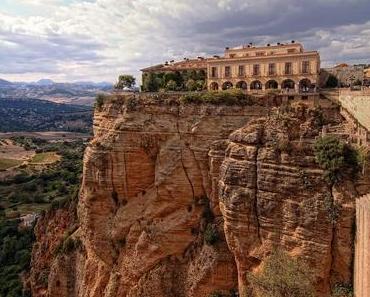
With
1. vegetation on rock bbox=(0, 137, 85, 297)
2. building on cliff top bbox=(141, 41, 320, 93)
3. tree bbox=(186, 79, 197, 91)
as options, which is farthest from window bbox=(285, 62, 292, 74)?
vegetation on rock bbox=(0, 137, 85, 297)

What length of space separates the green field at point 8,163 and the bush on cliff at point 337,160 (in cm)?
10987

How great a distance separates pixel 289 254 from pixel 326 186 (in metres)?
4.15

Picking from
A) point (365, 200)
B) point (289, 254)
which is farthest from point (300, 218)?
point (365, 200)

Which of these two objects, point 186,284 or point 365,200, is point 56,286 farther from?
point 365,200

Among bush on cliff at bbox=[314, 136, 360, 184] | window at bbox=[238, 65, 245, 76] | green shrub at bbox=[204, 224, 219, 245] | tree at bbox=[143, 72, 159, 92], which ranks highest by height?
window at bbox=[238, 65, 245, 76]

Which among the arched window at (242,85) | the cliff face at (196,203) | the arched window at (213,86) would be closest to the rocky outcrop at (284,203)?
the cliff face at (196,203)

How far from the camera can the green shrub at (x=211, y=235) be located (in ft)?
99.2

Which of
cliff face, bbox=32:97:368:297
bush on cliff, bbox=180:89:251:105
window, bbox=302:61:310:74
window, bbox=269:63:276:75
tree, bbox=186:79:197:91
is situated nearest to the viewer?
cliff face, bbox=32:97:368:297

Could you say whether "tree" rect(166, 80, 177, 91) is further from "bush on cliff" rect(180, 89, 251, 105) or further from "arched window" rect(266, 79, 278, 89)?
"arched window" rect(266, 79, 278, 89)

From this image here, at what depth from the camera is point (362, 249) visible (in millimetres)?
21281

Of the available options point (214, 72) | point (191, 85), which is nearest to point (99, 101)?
point (191, 85)

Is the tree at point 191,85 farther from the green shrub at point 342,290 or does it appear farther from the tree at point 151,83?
the green shrub at point 342,290

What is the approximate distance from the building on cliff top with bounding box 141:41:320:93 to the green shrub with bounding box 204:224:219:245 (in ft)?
31.2

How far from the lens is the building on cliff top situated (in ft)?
111
